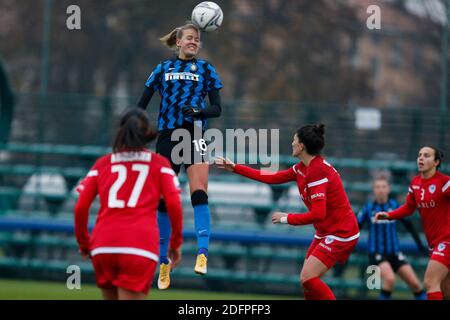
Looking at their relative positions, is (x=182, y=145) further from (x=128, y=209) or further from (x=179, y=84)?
(x=128, y=209)

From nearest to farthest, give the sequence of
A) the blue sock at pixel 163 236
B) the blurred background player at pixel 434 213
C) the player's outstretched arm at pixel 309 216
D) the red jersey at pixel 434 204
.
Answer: the player's outstretched arm at pixel 309 216, the blue sock at pixel 163 236, the blurred background player at pixel 434 213, the red jersey at pixel 434 204

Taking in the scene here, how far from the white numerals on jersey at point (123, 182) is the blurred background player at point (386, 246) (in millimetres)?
6758

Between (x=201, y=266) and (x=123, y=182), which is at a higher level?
(x=123, y=182)

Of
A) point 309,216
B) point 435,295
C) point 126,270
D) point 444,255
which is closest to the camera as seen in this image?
point 126,270

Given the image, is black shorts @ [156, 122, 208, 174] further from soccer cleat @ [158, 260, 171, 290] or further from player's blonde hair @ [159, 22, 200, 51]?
soccer cleat @ [158, 260, 171, 290]

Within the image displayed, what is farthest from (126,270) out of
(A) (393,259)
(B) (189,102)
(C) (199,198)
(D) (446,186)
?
(A) (393,259)

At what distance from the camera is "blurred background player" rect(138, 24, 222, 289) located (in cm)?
939

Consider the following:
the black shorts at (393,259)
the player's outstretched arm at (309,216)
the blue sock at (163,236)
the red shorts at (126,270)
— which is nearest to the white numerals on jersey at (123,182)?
the red shorts at (126,270)

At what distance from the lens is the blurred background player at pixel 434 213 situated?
9.96 meters

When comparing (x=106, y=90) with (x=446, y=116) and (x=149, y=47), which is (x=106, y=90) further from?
(x=446, y=116)

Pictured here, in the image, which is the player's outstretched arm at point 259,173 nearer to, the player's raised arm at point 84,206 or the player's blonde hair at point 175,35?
the player's blonde hair at point 175,35

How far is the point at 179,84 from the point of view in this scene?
30.9ft

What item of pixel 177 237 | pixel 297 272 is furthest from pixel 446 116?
pixel 177 237

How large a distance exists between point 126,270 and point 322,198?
109 inches
